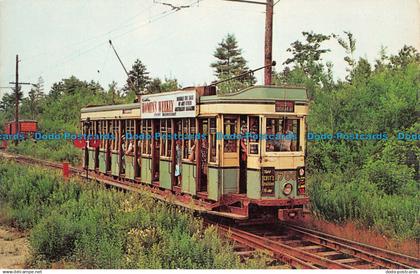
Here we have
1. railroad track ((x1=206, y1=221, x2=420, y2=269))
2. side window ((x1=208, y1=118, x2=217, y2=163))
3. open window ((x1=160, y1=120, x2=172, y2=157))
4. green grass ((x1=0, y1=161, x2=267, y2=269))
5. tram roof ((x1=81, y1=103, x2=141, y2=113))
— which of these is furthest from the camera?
tram roof ((x1=81, y1=103, x2=141, y2=113))

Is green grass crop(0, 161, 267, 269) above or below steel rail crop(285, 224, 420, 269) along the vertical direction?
above

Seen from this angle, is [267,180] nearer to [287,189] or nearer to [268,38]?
[287,189]

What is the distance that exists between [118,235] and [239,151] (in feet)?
11.4

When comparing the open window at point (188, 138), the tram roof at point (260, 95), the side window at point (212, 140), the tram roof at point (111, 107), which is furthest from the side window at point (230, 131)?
the tram roof at point (111, 107)

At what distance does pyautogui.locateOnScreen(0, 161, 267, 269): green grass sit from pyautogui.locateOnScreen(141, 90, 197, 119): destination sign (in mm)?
2190

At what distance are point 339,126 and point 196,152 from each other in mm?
5795

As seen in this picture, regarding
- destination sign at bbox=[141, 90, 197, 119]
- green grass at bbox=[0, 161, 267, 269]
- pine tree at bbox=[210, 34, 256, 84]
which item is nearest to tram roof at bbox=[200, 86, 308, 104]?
destination sign at bbox=[141, 90, 197, 119]

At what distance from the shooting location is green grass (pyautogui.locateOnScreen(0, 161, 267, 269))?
8.14 m

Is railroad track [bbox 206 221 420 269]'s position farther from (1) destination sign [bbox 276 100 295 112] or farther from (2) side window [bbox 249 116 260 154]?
(1) destination sign [bbox 276 100 295 112]

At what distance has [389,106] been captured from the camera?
13977 millimetres

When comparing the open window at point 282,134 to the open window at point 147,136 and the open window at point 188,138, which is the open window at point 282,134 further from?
the open window at point 147,136

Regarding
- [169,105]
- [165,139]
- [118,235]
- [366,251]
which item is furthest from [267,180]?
[165,139]

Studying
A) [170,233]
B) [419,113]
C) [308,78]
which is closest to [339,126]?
[419,113]

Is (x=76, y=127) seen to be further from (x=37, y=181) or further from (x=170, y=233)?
(x=170, y=233)
